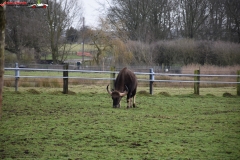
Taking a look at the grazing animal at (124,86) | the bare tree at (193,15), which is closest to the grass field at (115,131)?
the grazing animal at (124,86)

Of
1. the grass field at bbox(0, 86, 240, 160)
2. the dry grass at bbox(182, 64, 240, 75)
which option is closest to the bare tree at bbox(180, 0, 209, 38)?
the dry grass at bbox(182, 64, 240, 75)

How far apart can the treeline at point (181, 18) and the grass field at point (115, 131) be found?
31205mm

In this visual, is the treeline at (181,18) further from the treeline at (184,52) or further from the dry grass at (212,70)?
the dry grass at (212,70)

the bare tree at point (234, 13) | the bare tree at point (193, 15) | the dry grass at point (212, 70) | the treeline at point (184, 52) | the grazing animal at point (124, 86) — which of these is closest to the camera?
the grazing animal at point (124, 86)

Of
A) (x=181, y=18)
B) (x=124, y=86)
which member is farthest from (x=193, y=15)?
(x=124, y=86)

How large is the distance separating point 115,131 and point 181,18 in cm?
3931

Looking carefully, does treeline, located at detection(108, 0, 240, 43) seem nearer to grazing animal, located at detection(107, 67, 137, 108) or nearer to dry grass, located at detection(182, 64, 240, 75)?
dry grass, located at detection(182, 64, 240, 75)

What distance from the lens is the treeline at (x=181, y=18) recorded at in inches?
1746

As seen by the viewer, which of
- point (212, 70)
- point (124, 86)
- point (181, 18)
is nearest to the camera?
point (124, 86)

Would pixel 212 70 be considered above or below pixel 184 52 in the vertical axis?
below

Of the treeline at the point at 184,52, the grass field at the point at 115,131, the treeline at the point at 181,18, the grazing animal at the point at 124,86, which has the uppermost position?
the treeline at the point at 181,18

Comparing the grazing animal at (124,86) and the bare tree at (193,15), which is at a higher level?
the bare tree at (193,15)

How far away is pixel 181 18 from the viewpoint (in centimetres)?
4628

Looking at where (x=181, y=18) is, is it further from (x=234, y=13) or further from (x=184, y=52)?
(x=184, y=52)
